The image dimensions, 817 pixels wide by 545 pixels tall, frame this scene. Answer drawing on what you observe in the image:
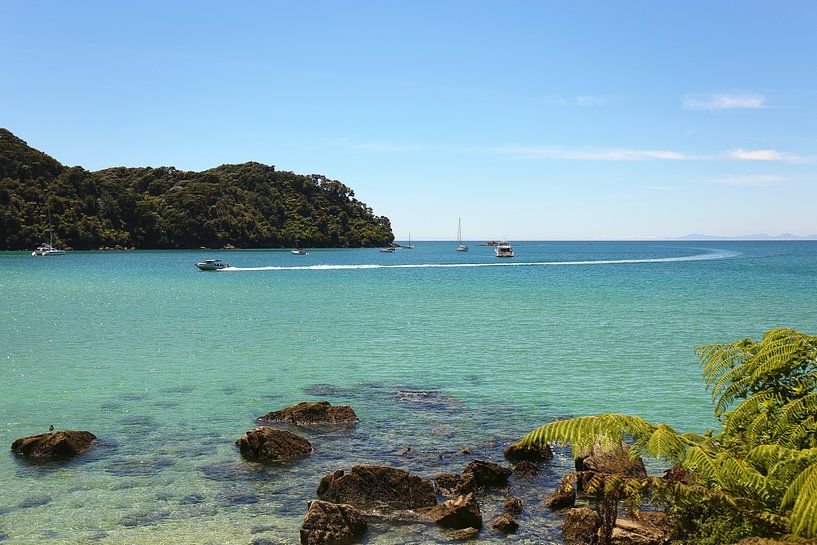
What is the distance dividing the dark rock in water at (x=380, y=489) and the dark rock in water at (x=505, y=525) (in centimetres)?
172

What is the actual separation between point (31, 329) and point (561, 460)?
40571 millimetres

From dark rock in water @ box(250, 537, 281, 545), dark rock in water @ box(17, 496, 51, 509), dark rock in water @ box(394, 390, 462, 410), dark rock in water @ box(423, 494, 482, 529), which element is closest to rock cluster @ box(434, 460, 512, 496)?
dark rock in water @ box(423, 494, 482, 529)

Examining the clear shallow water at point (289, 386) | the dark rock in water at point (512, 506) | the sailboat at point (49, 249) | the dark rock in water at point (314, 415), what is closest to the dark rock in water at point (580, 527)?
the clear shallow water at point (289, 386)

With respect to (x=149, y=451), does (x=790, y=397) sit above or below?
above

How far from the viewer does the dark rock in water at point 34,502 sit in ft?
45.4

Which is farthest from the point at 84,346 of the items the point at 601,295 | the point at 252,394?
the point at 601,295

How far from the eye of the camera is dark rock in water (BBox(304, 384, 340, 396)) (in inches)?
1019

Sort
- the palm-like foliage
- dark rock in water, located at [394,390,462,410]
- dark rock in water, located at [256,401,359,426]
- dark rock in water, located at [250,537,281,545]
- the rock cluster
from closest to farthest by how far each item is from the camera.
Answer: the palm-like foliage < dark rock in water, located at [250,537,281,545] < the rock cluster < dark rock in water, located at [256,401,359,426] < dark rock in water, located at [394,390,462,410]

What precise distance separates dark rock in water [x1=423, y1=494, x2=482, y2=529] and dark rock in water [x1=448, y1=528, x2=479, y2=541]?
0.21 meters

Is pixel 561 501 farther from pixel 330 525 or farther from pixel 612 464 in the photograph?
pixel 330 525

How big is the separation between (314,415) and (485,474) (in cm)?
783

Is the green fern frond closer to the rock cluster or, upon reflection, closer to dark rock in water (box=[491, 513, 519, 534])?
dark rock in water (box=[491, 513, 519, 534])

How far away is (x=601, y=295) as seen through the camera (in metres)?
74.5

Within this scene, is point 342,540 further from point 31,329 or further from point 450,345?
point 31,329
